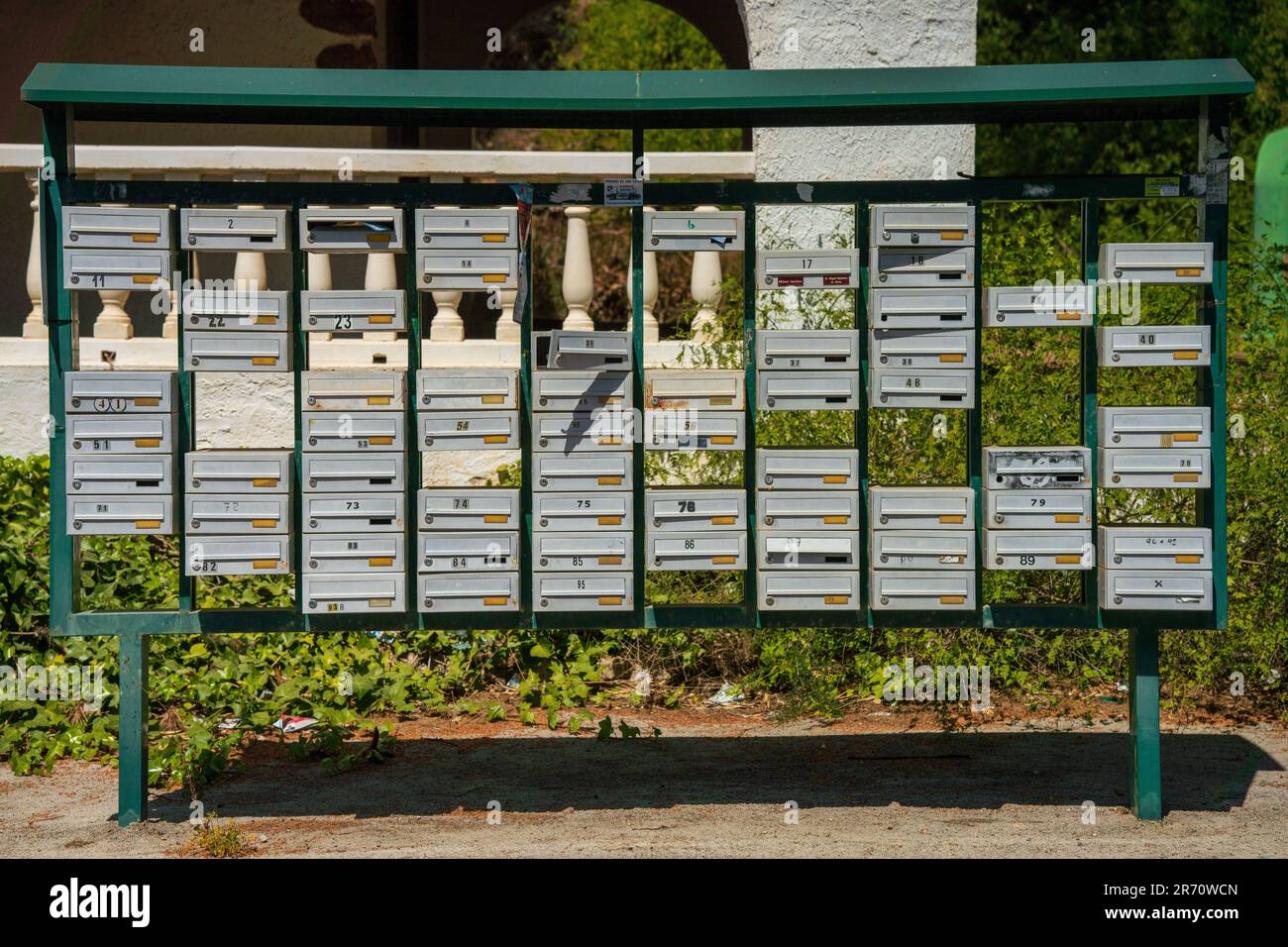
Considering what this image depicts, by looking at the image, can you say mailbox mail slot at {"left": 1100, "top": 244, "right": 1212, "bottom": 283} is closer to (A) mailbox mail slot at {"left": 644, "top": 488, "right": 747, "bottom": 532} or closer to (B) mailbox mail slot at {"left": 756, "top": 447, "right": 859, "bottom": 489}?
(B) mailbox mail slot at {"left": 756, "top": 447, "right": 859, "bottom": 489}

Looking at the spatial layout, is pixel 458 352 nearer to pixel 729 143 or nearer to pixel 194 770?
pixel 194 770

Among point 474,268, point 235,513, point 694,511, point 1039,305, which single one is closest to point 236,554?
point 235,513

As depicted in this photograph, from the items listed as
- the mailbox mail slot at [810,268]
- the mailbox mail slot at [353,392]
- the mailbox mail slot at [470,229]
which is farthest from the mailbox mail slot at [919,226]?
the mailbox mail slot at [353,392]

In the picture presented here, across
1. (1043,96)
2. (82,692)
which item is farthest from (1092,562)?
(82,692)

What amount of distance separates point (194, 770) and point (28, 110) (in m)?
7.30

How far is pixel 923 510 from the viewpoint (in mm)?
5793

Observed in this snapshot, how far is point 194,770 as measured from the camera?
653cm

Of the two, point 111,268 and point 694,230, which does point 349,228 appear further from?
point 694,230

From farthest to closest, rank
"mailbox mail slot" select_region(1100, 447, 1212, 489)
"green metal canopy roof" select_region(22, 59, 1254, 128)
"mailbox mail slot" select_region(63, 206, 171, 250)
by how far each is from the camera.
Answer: "mailbox mail slot" select_region(1100, 447, 1212, 489)
"mailbox mail slot" select_region(63, 206, 171, 250)
"green metal canopy roof" select_region(22, 59, 1254, 128)

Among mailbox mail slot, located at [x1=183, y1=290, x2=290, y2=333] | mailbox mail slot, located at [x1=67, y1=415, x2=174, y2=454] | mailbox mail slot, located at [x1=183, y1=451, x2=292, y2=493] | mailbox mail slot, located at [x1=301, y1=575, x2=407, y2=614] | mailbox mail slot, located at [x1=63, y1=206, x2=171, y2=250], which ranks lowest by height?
mailbox mail slot, located at [x1=301, y1=575, x2=407, y2=614]

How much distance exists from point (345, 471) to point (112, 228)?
1241 mm

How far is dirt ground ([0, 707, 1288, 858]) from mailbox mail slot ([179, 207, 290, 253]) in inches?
88.8

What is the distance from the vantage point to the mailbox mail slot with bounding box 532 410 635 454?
5.79 m

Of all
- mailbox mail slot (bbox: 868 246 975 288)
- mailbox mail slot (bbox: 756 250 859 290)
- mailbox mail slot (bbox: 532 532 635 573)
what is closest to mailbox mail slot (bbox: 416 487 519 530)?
mailbox mail slot (bbox: 532 532 635 573)
